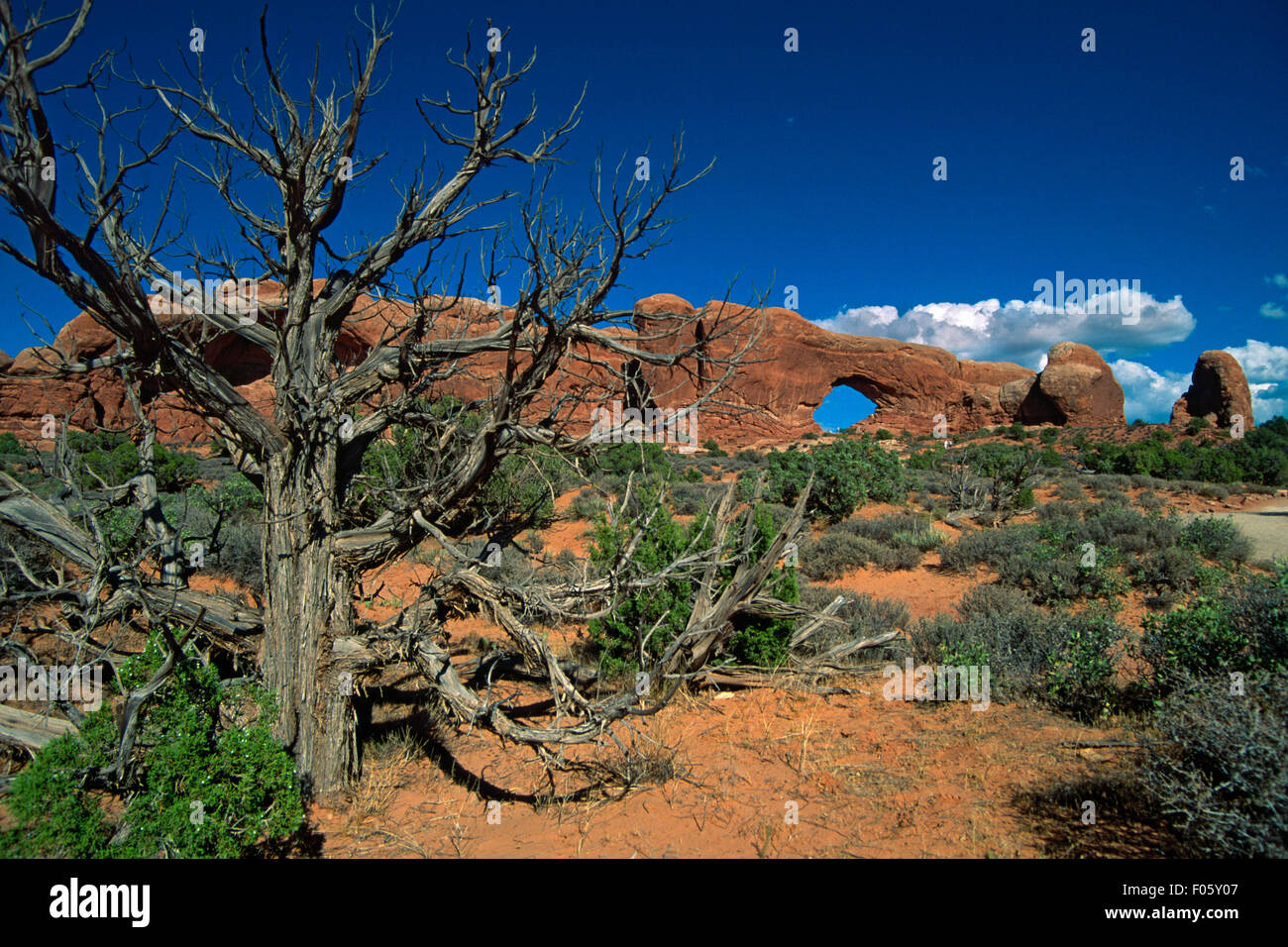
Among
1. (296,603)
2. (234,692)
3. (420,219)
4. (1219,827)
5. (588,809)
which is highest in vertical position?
(420,219)

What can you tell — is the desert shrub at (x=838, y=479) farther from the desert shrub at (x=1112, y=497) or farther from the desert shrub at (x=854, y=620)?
the desert shrub at (x=854, y=620)

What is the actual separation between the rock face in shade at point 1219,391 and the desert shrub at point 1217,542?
128 ft

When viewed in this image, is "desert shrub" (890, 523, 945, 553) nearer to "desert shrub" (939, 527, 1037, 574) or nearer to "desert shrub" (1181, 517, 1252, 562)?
"desert shrub" (939, 527, 1037, 574)

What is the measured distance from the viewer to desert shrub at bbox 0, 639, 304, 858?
8.91 feet

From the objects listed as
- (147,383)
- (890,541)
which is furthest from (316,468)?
(890,541)

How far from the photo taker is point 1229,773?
8.77 feet

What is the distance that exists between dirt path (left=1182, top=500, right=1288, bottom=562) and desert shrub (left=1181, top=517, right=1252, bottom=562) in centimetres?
40

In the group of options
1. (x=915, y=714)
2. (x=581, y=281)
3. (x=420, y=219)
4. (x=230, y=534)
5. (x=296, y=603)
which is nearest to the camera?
(x=581, y=281)

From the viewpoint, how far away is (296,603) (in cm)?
375

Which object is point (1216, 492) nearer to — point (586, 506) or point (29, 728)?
point (586, 506)

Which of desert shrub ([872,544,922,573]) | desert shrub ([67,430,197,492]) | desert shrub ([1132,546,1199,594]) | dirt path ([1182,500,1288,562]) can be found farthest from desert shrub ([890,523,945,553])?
desert shrub ([67,430,197,492])

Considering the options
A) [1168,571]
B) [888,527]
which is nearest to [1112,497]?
[888,527]
